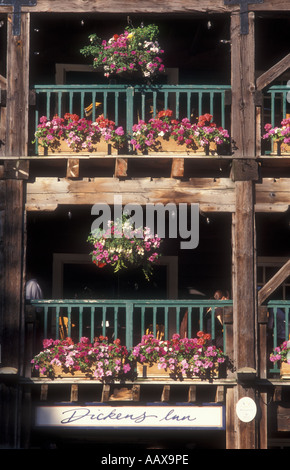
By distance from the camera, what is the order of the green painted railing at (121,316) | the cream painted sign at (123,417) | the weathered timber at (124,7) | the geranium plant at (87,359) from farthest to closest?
the weathered timber at (124,7) < the green painted railing at (121,316) < the cream painted sign at (123,417) < the geranium plant at (87,359)

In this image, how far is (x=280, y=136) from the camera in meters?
15.1

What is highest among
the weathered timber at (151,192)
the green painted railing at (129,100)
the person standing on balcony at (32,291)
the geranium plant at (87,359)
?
the green painted railing at (129,100)

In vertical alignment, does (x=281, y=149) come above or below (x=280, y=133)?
below

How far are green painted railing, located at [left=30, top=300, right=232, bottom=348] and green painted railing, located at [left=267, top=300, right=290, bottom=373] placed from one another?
705 mm

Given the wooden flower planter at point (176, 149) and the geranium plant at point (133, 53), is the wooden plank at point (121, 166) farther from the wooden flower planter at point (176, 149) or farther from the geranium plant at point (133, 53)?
the geranium plant at point (133, 53)

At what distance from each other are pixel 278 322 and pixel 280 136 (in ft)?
9.84

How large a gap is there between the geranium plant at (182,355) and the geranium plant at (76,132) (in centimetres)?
310

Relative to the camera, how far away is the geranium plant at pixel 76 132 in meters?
15.1

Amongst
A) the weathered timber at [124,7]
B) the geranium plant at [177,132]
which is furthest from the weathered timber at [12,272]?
the weathered timber at [124,7]

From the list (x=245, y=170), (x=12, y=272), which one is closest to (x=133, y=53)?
(x=245, y=170)

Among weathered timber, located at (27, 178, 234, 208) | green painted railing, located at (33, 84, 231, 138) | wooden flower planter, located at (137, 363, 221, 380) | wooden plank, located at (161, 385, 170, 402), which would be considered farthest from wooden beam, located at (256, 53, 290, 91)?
wooden plank, located at (161, 385, 170, 402)

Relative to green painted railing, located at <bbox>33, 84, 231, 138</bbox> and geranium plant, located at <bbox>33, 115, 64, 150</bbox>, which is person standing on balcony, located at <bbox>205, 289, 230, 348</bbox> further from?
geranium plant, located at <bbox>33, 115, 64, 150</bbox>

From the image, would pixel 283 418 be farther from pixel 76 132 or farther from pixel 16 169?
pixel 16 169
